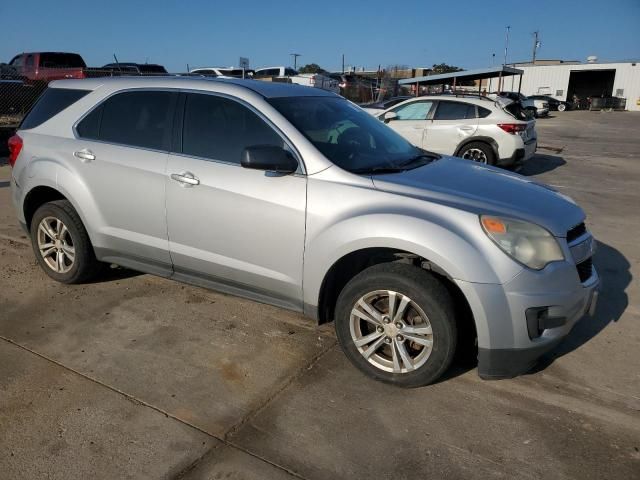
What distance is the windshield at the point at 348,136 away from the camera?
338 cm

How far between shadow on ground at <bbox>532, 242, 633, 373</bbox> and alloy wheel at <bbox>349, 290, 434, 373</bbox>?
0.90 metres

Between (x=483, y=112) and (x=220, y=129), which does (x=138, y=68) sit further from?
(x=220, y=129)

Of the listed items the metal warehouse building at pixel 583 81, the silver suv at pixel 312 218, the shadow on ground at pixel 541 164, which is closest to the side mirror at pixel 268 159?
the silver suv at pixel 312 218

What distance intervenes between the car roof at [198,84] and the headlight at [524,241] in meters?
1.76

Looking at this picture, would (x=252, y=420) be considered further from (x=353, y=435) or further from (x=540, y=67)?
(x=540, y=67)

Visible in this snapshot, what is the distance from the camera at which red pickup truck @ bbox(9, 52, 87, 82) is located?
1696 centimetres

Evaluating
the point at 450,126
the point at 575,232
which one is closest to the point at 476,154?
the point at 450,126

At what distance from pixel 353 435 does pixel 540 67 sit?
55736 millimetres

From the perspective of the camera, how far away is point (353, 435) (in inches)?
105

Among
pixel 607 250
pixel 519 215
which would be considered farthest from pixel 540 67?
pixel 519 215

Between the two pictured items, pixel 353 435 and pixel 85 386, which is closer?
pixel 353 435

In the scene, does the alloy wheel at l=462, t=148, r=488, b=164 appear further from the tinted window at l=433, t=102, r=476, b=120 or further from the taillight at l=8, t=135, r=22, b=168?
the taillight at l=8, t=135, r=22, b=168

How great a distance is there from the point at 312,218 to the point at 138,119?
1.73 m

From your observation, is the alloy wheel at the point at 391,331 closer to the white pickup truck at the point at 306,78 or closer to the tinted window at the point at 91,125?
the tinted window at the point at 91,125
